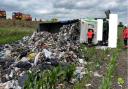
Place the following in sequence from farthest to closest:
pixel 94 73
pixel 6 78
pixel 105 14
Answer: pixel 105 14 → pixel 94 73 → pixel 6 78

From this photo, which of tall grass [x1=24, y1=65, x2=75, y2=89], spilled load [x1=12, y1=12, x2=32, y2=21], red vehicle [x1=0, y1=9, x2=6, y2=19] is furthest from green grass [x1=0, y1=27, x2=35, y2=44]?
tall grass [x1=24, y1=65, x2=75, y2=89]

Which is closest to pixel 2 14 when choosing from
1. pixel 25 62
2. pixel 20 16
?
pixel 20 16

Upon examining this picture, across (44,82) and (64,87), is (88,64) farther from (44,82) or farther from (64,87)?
(44,82)

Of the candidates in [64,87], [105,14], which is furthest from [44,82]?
[105,14]

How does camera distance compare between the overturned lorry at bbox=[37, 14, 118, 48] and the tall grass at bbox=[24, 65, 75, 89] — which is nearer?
the tall grass at bbox=[24, 65, 75, 89]

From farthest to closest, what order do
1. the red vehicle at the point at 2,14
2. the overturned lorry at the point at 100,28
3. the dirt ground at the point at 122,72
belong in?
the red vehicle at the point at 2,14 < the overturned lorry at the point at 100,28 < the dirt ground at the point at 122,72

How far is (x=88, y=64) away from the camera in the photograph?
57.7 ft

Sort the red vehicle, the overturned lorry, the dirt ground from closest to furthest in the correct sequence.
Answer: the dirt ground, the overturned lorry, the red vehicle

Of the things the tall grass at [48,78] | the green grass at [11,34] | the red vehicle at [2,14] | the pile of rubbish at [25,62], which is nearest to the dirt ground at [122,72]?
the pile of rubbish at [25,62]

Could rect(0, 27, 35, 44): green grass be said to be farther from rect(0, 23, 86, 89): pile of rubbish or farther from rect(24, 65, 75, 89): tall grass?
rect(24, 65, 75, 89): tall grass

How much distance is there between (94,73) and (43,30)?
1804cm

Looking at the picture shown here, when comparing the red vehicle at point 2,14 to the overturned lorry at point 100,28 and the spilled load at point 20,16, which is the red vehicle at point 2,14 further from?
the overturned lorry at point 100,28

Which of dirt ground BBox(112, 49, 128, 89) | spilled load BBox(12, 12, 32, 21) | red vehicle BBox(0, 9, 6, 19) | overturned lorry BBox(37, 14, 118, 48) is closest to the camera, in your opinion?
dirt ground BBox(112, 49, 128, 89)

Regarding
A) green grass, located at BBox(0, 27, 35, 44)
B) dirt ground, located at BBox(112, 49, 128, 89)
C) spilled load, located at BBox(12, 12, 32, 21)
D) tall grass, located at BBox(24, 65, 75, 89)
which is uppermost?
spilled load, located at BBox(12, 12, 32, 21)
